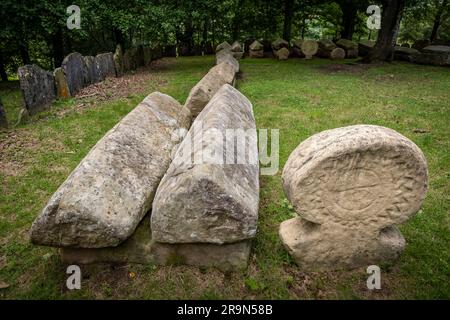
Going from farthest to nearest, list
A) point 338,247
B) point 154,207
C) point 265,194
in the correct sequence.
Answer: point 265,194 → point 338,247 → point 154,207

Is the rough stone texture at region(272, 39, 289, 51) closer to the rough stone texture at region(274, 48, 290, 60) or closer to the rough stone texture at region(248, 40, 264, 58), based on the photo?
the rough stone texture at region(274, 48, 290, 60)

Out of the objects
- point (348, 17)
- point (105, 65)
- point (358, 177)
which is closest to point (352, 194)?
point (358, 177)

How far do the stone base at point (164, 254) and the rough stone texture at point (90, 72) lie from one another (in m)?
8.34

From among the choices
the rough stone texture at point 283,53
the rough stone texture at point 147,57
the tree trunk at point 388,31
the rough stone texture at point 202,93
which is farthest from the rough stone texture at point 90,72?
the tree trunk at point 388,31

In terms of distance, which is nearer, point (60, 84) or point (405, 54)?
point (60, 84)

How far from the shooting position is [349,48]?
17.4m

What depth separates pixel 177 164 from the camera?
134 inches

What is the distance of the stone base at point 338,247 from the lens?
326 cm

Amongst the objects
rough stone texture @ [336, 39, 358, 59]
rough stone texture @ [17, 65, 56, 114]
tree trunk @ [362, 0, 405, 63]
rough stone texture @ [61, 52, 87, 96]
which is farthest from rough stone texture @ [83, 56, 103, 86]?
rough stone texture @ [336, 39, 358, 59]

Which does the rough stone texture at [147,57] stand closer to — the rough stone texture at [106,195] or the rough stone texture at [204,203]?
the rough stone texture at [106,195]

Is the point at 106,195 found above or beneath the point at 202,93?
beneath

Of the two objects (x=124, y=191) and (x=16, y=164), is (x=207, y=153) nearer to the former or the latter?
(x=124, y=191)

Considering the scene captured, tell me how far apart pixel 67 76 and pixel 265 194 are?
23.9 ft

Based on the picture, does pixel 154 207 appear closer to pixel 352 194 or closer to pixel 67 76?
pixel 352 194
